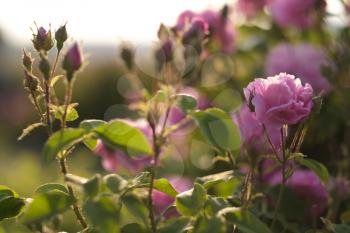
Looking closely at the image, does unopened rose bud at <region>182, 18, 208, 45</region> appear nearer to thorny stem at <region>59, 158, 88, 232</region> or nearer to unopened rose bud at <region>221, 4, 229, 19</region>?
thorny stem at <region>59, 158, 88, 232</region>

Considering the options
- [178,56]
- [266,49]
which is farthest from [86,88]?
[178,56]

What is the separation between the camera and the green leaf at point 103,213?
57 cm

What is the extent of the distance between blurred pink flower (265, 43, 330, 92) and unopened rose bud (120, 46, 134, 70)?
0.54m

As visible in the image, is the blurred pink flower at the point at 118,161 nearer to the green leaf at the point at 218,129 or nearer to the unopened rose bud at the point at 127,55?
the unopened rose bud at the point at 127,55

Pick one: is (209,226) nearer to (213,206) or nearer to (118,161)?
(213,206)

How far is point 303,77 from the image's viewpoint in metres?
1.45

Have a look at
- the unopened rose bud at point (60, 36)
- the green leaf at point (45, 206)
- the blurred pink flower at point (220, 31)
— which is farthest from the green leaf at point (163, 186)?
the blurred pink flower at point (220, 31)

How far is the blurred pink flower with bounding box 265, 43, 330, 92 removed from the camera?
1.43m

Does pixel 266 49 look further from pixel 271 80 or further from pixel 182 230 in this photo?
pixel 182 230

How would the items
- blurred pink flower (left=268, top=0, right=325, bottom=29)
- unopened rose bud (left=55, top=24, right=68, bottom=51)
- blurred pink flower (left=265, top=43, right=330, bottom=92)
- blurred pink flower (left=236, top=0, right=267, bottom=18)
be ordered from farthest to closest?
blurred pink flower (left=236, top=0, right=267, bottom=18)
blurred pink flower (left=268, top=0, right=325, bottom=29)
blurred pink flower (left=265, top=43, right=330, bottom=92)
unopened rose bud (left=55, top=24, right=68, bottom=51)

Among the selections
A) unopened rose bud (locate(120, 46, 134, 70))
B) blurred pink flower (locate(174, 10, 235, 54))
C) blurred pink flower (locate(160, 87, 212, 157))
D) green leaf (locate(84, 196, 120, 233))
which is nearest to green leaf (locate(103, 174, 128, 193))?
green leaf (locate(84, 196, 120, 233))

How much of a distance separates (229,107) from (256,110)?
2.33 ft

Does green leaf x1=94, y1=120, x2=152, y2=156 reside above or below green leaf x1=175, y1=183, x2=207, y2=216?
above

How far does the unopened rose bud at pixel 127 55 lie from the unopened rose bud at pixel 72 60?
28cm
